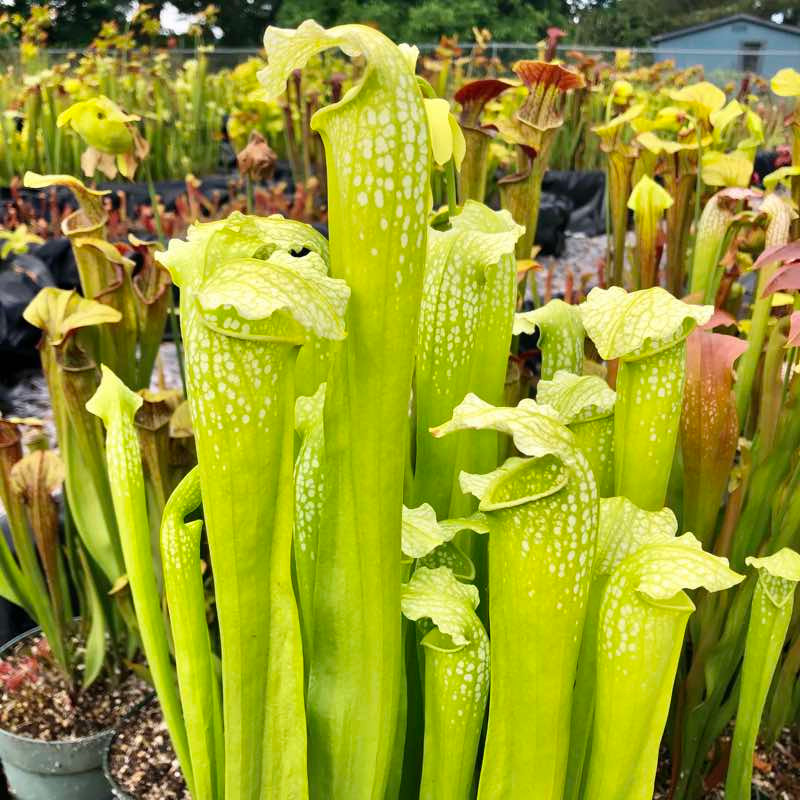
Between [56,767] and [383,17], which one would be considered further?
[383,17]

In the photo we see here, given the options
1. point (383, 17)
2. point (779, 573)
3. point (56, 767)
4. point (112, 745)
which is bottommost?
point (56, 767)

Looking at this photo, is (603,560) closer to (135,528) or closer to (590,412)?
(590,412)

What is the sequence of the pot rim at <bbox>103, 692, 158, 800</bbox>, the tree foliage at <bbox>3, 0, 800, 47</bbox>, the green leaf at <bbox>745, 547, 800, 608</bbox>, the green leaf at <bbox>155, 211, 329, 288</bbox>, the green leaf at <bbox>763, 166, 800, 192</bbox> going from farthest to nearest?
the tree foliage at <bbox>3, 0, 800, 47</bbox>, the green leaf at <bbox>763, 166, 800, 192</bbox>, the pot rim at <bbox>103, 692, 158, 800</bbox>, the green leaf at <bbox>745, 547, 800, 608</bbox>, the green leaf at <bbox>155, 211, 329, 288</bbox>

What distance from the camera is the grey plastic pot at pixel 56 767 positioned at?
124cm

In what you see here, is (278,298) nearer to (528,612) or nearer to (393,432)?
(393,432)

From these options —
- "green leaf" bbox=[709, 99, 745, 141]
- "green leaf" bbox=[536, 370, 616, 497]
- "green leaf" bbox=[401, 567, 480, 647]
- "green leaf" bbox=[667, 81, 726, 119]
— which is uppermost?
"green leaf" bbox=[667, 81, 726, 119]

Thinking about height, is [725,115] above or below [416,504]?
above

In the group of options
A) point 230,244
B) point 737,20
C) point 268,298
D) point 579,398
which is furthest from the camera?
point 737,20

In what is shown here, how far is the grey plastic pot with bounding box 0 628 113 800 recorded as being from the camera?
124cm

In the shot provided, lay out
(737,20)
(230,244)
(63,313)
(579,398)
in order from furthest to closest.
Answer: (737,20) → (63,313) → (579,398) → (230,244)

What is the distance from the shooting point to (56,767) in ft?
4.12

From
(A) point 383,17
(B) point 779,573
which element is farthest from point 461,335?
(A) point 383,17

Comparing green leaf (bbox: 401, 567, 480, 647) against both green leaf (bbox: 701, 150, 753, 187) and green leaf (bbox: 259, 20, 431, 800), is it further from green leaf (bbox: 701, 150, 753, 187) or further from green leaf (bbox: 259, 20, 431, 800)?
green leaf (bbox: 701, 150, 753, 187)

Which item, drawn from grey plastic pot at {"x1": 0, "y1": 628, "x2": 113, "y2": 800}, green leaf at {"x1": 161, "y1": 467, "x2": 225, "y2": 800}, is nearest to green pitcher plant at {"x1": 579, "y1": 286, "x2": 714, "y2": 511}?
green leaf at {"x1": 161, "y1": 467, "x2": 225, "y2": 800}
